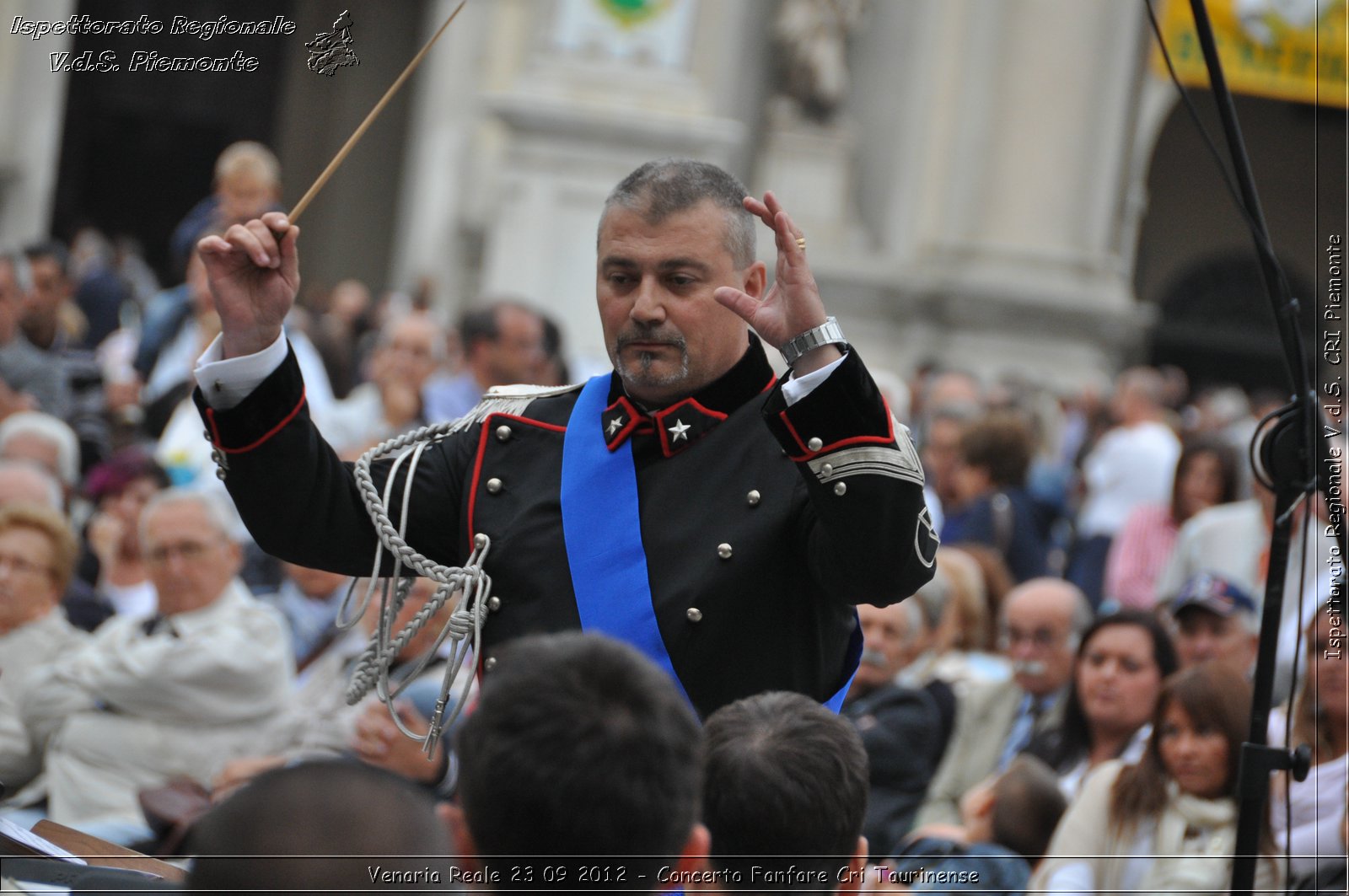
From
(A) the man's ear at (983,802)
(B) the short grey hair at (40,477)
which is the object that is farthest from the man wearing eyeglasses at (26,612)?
(A) the man's ear at (983,802)

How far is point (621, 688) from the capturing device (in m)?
1.84

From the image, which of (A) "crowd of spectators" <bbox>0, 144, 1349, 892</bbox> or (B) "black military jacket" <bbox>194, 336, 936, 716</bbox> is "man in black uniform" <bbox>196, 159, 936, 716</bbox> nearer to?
(B) "black military jacket" <bbox>194, 336, 936, 716</bbox>

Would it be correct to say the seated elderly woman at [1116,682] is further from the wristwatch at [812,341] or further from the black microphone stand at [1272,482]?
the wristwatch at [812,341]

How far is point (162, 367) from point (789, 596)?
5.51m

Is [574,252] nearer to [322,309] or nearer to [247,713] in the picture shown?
[322,309]

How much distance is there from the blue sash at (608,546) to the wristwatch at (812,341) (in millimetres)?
401

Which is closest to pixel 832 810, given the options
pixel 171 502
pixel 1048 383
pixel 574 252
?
pixel 171 502

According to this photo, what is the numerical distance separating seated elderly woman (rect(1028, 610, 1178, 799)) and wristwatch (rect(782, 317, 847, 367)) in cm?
267

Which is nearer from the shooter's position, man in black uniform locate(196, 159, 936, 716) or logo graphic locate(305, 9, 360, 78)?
man in black uniform locate(196, 159, 936, 716)

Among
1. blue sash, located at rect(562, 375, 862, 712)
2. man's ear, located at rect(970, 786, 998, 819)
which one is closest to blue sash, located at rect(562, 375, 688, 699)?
blue sash, located at rect(562, 375, 862, 712)

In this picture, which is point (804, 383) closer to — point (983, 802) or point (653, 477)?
point (653, 477)

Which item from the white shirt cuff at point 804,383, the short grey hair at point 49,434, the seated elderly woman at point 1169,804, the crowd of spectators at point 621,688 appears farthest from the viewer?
the short grey hair at point 49,434

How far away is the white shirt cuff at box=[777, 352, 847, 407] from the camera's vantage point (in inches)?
98.7

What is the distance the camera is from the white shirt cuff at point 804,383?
2506 millimetres
